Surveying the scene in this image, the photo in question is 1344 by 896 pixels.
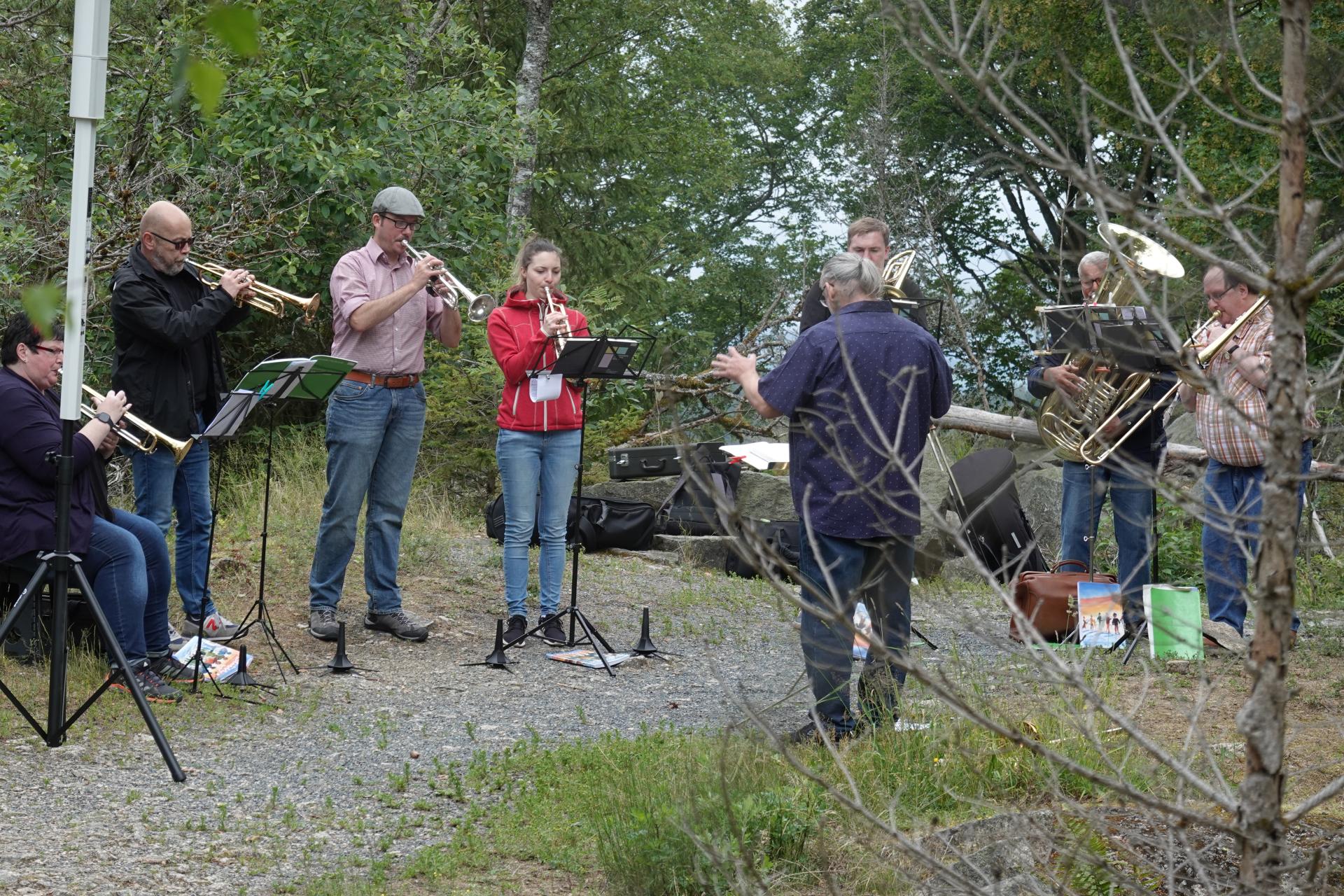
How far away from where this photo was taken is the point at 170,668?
5914mm

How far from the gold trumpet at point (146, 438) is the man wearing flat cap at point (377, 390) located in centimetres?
73

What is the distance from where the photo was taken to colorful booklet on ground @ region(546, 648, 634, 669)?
6.68 meters

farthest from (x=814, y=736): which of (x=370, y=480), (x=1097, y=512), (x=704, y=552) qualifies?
(x=704, y=552)

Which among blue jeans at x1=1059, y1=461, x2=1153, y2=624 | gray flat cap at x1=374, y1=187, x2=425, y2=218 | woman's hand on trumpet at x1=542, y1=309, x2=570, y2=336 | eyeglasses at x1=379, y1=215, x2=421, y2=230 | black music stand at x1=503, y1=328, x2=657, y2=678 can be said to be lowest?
blue jeans at x1=1059, y1=461, x2=1153, y2=624

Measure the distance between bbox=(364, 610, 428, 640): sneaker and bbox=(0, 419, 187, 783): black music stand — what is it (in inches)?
84.1

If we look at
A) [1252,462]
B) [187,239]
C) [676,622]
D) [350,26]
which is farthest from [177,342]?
[350,26]

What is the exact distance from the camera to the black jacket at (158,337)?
598 cm

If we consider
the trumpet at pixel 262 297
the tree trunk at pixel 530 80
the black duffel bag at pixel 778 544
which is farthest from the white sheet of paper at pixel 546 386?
the tree trunk at pixel 530 80

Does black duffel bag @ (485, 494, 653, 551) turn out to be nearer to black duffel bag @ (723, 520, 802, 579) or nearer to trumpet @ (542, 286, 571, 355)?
black duffel bag @ (723, 520, 802, 579)

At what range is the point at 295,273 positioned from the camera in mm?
11047

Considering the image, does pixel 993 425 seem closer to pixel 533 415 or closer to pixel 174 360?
pixel 533 415

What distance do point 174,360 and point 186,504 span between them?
675 millimetres

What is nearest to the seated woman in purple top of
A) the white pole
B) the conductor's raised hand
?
the white pole

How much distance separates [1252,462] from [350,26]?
8.67 m
